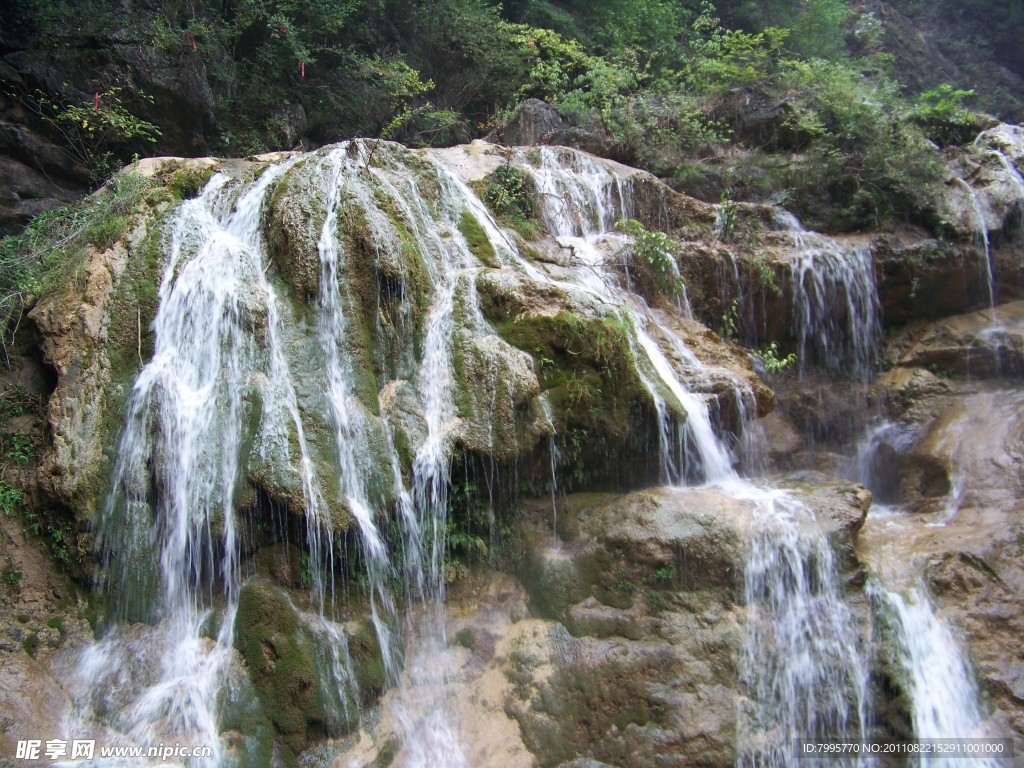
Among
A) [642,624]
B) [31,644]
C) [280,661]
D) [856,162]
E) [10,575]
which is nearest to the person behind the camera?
[31,644]

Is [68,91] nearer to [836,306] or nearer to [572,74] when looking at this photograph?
[572,74]

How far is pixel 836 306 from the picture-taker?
31.9 ft

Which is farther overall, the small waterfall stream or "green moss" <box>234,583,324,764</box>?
the small waterfall stream

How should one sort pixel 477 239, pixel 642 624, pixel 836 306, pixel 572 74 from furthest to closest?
pixel 572 74
pixel 836 306
pixel 477 239
pixel 642 624

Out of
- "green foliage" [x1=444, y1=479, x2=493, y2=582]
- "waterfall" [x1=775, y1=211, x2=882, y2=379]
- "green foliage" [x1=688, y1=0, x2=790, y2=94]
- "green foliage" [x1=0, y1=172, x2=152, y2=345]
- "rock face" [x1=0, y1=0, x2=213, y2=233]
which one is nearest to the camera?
"green foliage" [x1=444, y1=479, x2=493, y2=582]

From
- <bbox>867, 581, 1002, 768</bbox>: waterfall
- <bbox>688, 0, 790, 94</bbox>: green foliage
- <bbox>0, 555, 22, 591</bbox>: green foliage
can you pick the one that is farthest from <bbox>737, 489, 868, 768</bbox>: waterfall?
<bbox>688, 0, 790, 94</bbox>: green foliage

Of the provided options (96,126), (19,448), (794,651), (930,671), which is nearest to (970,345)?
(930,671)

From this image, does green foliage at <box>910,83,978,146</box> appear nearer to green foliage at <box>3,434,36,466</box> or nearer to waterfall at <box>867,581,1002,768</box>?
waterfall at <box>867,581,1002,768</box>

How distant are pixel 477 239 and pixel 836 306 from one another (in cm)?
546

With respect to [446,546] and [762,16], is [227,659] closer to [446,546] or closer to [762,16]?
[446,546]

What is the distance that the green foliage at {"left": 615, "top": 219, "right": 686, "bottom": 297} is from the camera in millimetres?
8625

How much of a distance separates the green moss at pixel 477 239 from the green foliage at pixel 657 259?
203cm

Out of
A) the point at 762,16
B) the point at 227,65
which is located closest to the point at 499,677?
the point at 227,65

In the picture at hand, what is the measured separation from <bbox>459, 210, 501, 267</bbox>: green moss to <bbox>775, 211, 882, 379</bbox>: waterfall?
4.60 metres
